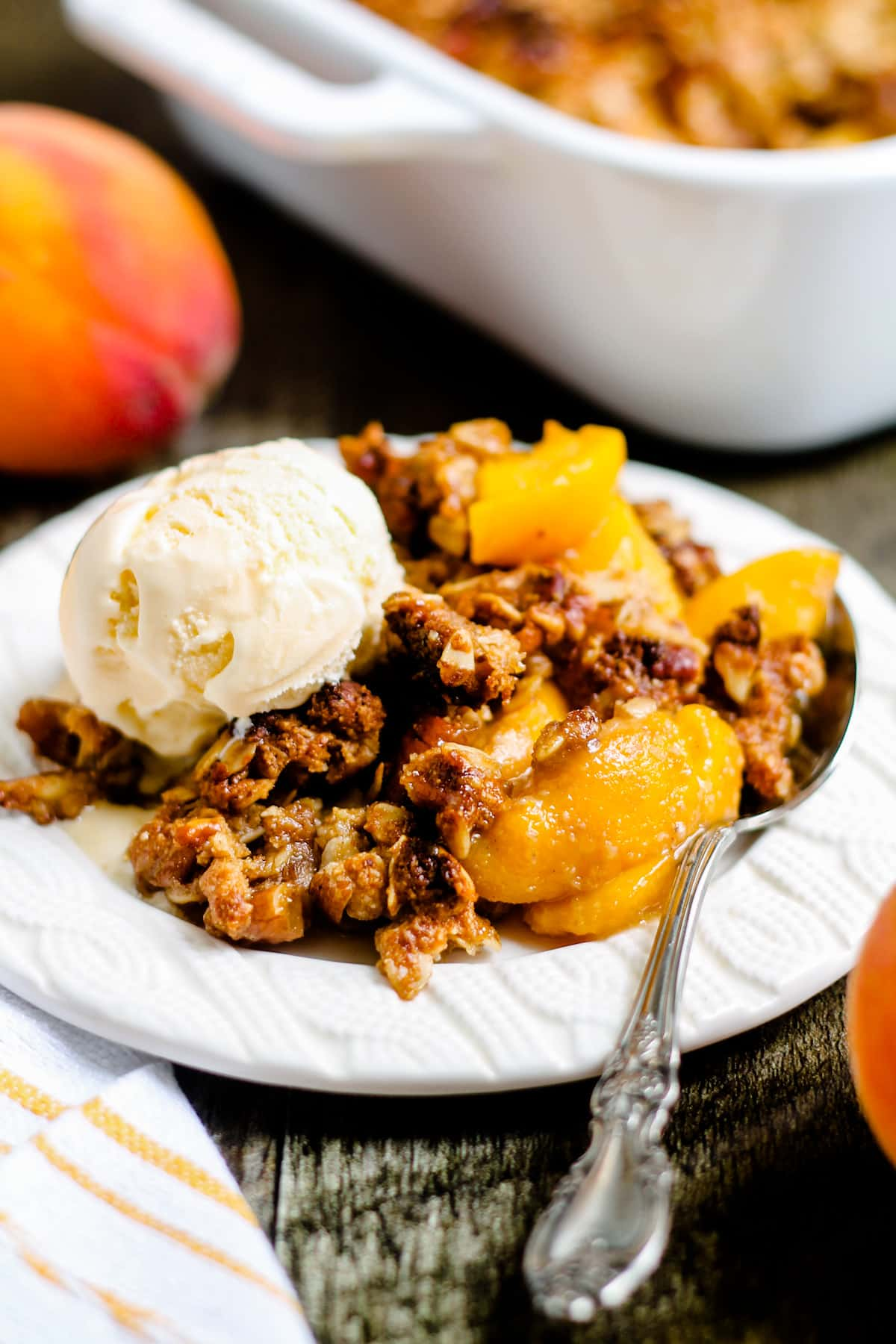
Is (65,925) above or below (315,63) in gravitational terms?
below

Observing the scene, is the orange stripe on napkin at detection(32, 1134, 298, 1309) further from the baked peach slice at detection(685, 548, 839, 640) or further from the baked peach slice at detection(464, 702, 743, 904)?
the baked peach slice at detection(685, 548, 839, 640)

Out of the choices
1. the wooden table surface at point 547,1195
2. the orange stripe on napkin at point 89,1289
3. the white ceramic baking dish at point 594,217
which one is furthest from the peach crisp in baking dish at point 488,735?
the white ceramic baking dish at point 594,217

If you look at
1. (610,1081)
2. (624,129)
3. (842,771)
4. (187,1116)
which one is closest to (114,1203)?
(187,1116)

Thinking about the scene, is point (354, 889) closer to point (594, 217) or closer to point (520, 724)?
point (520, 724)

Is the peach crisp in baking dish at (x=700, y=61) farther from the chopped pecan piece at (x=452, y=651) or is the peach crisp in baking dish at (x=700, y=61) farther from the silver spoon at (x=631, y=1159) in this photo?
the silver spoon at (x=631, y=1159)

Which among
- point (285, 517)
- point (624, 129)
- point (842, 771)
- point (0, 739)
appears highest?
point (624, 129)

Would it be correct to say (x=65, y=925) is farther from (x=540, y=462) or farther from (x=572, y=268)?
(x=572, y=268)

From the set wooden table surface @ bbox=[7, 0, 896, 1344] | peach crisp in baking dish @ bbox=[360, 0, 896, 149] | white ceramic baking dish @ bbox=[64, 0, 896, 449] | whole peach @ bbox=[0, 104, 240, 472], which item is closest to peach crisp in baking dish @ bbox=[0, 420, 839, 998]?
wooden table surface @ bbox=[7, 0, 896, 1344]
